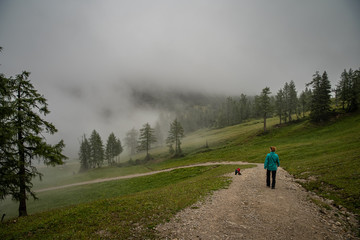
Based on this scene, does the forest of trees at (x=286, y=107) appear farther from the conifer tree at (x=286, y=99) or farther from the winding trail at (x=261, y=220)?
the winding trail at (x=261, y=220)

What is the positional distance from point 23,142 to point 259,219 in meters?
21.0

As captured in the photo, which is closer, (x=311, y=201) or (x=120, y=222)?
(x=120, y=222)

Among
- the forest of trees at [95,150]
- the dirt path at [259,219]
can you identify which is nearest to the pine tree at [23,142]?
the dirt path at [259,219]

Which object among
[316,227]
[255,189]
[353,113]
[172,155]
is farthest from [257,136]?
[316,227]

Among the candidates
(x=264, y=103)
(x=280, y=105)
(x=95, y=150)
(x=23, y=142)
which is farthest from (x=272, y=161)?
(x=95, y=150)

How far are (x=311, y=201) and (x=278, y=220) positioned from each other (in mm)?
4260

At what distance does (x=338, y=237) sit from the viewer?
6.32 m

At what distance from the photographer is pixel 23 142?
47.0 ft

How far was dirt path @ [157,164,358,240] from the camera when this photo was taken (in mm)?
6617

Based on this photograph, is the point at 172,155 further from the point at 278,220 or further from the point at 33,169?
the point at 278,220

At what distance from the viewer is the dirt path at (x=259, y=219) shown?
6.62 metres

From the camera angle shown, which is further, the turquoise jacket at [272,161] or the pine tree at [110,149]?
the pine tree at [110,149]

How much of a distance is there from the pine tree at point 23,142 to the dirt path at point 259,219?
14.7 meters

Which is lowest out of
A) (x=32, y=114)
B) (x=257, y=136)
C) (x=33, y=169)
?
(x=257, y=136)
